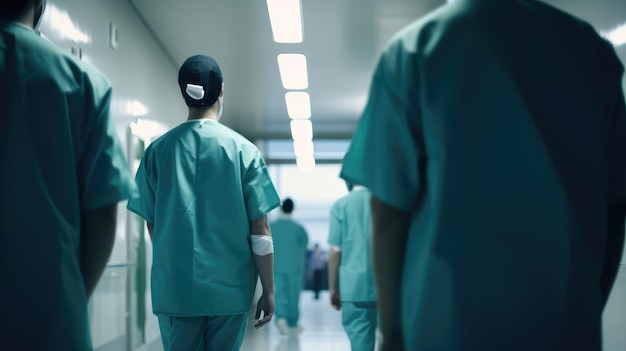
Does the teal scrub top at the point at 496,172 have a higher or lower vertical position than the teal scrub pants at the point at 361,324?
higher

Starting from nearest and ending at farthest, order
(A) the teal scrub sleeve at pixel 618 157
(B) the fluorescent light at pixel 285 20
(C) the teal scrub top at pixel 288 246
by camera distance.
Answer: (A) the teal scrub sleeve at pixel 618 157, (B) the fluorescent light at pixel 285 20, (C) the teal scrub top at pixel 288 246

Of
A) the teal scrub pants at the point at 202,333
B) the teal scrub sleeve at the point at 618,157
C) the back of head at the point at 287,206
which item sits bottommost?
the teal scrub pants at the point at 202,333

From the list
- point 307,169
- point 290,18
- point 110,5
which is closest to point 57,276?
point 110,5

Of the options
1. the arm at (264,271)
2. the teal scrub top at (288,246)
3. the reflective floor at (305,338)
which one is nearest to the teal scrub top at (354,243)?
the reflective floor at (305,338)

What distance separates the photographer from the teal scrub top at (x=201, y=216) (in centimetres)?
215

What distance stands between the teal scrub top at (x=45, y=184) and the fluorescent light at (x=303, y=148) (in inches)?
374

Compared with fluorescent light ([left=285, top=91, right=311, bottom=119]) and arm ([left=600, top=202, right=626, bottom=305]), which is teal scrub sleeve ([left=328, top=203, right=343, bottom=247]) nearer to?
fluorescent light ([left=285, top=91, right=311, bottom=119])

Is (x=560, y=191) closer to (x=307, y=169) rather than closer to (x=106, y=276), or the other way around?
(x=106, y=276)

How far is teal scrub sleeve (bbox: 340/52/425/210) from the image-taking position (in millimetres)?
1070

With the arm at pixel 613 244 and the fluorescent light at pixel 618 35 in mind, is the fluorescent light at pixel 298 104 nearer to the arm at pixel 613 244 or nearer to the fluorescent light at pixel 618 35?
the fluorescent light at pixel 618 35

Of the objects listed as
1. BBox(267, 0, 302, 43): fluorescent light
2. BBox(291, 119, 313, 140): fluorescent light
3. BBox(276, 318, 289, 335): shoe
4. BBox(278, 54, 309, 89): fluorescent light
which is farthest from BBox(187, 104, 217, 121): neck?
BBox(291, 119, 313, 140): fluorescent light

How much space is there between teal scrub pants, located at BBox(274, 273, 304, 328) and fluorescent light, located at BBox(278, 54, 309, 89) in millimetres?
2273

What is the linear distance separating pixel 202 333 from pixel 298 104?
6.58 m

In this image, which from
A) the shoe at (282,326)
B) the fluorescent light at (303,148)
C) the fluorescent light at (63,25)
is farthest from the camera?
the fluorescent light at (303,148)
